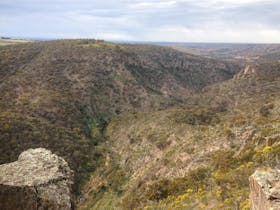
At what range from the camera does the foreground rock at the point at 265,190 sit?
5797mm

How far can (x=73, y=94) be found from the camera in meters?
46.7

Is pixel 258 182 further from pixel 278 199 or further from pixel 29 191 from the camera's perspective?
pixel 29 191

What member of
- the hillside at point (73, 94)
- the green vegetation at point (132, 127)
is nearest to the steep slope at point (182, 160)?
the green vegetation at point (132, 127)

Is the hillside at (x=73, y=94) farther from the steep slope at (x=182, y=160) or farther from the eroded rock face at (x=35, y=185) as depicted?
the eroded rock face at (x=35, y=185)

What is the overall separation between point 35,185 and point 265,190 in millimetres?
6245

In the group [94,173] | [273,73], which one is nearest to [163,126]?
[94,173]

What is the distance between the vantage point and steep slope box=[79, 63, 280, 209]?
12.4m

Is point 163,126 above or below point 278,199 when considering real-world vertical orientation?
below

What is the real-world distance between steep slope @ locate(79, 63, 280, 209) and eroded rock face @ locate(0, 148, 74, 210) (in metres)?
5.42

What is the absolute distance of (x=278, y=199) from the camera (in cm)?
577

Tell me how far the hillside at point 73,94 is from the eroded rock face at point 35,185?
54.5 ft

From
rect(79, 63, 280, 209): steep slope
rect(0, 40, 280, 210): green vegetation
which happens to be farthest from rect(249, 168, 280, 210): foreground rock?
A: rect(0, 40, 280, 210): green vegetation

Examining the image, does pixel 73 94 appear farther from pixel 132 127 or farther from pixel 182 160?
pixel 182 160

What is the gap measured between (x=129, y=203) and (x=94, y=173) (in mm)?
12439
